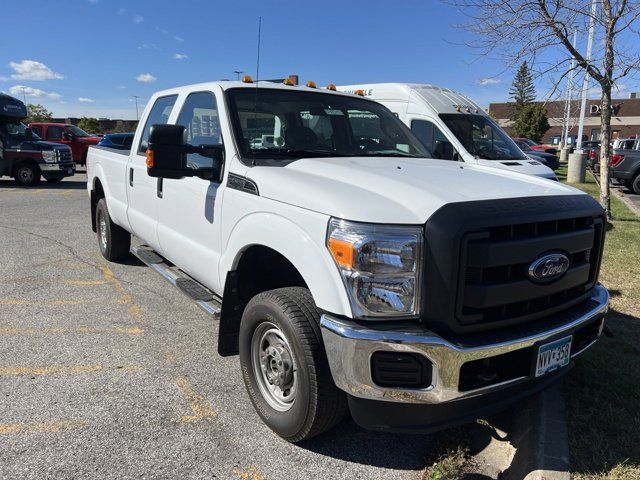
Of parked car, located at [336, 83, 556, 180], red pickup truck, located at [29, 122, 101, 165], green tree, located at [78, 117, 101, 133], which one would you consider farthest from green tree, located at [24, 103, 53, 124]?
parked car, located at [336, 83, 556, 180]

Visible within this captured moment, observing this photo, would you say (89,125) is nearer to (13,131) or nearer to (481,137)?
(13,131)

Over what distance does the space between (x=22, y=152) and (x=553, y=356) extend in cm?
1718

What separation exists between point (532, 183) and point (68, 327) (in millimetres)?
3945

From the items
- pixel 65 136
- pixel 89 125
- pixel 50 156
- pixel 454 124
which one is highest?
pixel 89 125

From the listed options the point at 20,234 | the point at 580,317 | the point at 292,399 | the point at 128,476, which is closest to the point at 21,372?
the point at 128,476

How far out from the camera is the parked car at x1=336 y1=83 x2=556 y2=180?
9367 millimetres

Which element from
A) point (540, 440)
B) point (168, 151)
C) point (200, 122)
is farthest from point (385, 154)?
point (540, 440)

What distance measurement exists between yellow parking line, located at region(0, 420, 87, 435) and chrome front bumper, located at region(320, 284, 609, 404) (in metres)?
1.71

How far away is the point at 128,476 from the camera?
270cm

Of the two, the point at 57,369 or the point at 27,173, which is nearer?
the point at 57,369

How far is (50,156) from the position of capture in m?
16.3

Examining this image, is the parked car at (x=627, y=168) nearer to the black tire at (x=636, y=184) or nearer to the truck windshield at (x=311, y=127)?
the black tire at (x=636, y=184)

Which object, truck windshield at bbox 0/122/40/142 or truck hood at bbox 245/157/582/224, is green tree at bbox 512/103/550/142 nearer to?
truck windshield at bbox 0/122/40/142

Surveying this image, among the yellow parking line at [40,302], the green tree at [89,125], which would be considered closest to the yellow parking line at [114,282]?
the yellow parking line at [40,302]
